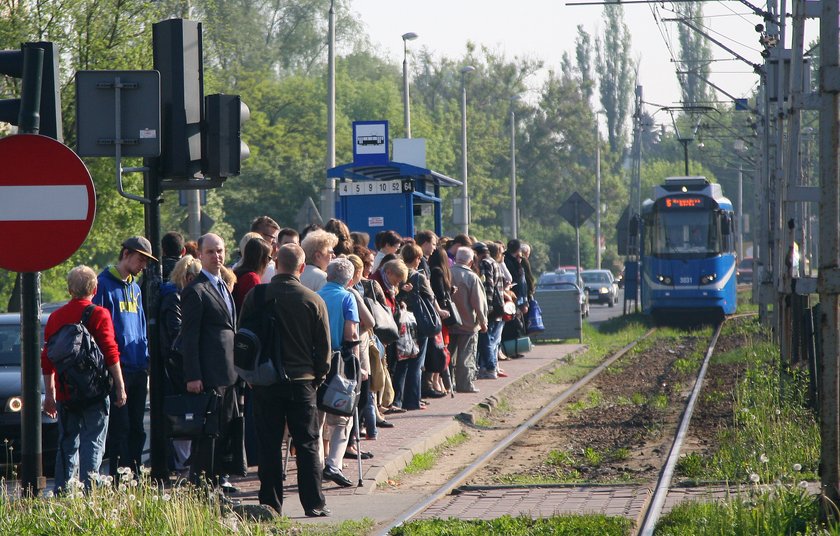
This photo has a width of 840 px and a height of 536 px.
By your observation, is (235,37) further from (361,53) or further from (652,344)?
(652,344)

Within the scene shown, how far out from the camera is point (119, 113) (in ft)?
26.2

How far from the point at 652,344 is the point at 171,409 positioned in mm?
20877

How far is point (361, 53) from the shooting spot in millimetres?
81312

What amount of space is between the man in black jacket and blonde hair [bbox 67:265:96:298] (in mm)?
1313

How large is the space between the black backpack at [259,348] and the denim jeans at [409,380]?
6.54 m

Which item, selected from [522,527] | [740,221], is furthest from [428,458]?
[740,221]

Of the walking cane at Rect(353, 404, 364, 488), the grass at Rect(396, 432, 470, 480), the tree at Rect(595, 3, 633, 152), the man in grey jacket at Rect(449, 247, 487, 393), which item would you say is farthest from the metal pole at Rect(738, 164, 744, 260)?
the walking cane at Rect(353, 404, 364, 488)

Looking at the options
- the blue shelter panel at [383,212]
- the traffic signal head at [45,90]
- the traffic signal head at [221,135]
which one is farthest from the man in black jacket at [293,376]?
the blue shelter panel at [383,212]

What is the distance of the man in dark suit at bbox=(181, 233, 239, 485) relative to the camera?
358 inches

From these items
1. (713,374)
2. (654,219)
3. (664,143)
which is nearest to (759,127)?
(654,219)

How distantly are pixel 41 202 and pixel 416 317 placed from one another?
808cm

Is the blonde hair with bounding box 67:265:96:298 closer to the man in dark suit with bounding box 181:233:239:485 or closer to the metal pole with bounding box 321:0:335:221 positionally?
the man in dark suit with bounding box 181:233:239:485

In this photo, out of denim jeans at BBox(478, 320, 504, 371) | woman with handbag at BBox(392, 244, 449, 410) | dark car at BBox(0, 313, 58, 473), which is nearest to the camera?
dark car at BBox(0, 313, 58, 473)

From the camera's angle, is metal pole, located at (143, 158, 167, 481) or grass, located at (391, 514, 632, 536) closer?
grass, located at (391, 514, 632, 536)
